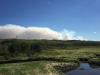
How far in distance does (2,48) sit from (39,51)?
86.8ft

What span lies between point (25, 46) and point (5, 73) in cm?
9124

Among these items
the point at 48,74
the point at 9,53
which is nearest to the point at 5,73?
the point at 48,74

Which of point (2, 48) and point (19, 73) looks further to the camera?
point (2, 48)

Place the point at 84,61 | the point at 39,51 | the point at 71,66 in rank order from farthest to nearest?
1. the point at 39,51
2. the point at 84,61
3. the point at 71,66

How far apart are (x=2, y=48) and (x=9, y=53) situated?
12.9 m

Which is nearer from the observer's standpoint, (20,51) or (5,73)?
(5,73)

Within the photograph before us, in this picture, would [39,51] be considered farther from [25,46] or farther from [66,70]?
[66,70]

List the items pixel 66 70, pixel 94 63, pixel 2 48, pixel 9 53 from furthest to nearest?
pixel 2 48 < pixel 9 53 < pixel 94 63 < pixel 66 70

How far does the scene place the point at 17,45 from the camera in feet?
479

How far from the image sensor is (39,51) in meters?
161

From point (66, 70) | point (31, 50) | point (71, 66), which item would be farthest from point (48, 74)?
point (31, 50)

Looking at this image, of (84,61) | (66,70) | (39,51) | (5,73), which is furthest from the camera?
(39,51)

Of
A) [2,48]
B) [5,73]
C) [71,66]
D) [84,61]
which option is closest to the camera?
[5,73]

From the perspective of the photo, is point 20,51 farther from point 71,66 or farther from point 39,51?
point 71,66
